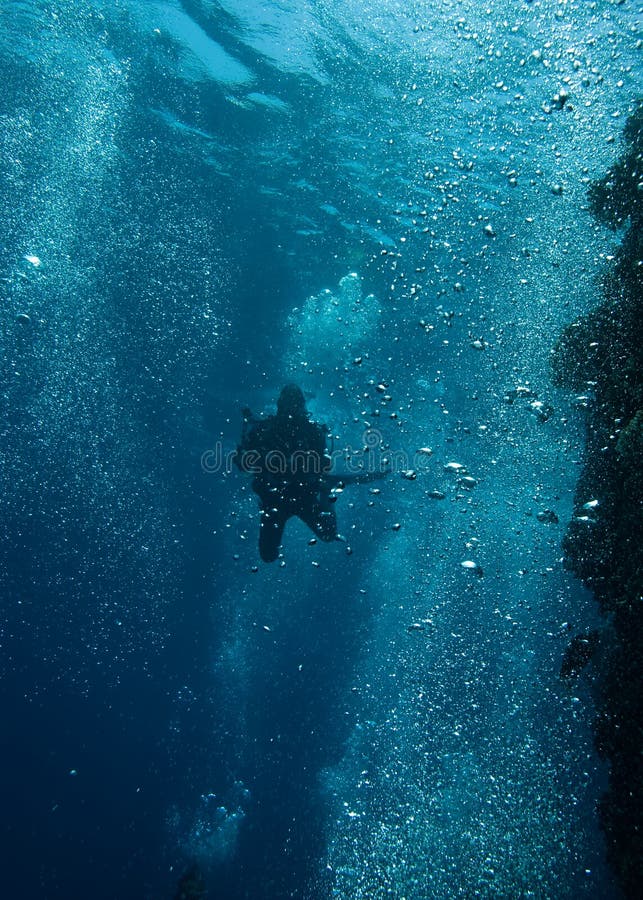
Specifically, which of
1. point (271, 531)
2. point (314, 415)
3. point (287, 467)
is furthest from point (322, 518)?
point (314, 415)

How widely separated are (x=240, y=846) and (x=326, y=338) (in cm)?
2093

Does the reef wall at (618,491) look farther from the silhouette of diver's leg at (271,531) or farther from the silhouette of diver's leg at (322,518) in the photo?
the silhouette of diver's leg at (271,531)

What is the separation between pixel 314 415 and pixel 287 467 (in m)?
10.3

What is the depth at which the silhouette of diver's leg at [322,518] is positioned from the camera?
1041cm

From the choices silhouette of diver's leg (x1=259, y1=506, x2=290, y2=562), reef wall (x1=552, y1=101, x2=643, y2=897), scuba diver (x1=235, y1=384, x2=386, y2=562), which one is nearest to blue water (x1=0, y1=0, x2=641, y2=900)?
reef wall (x1=552, y1=101, x2=643, y2=897)

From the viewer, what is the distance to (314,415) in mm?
20094


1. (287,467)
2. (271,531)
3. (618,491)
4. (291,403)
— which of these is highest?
(291,403)

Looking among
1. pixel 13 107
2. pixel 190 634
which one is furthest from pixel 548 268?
pixel 190 634

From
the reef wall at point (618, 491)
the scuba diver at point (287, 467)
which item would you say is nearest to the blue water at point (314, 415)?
the reef wall at point (618, 491)

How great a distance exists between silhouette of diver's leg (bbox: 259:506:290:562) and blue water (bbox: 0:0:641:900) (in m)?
8.22

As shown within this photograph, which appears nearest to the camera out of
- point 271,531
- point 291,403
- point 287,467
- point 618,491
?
point 618,491

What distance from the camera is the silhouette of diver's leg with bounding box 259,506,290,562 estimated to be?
1021cm

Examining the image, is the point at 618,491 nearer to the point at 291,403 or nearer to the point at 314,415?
the point at 291,403

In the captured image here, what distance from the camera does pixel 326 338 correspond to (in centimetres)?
1734
